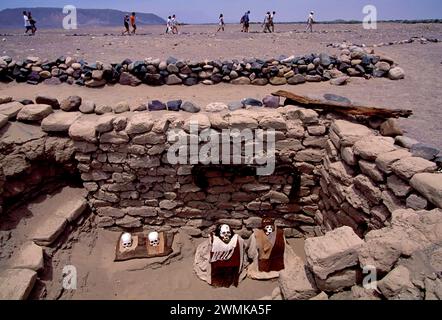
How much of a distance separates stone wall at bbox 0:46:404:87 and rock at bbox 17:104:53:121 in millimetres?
2902

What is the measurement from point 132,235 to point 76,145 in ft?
6.52

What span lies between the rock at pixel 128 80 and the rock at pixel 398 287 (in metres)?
7.43

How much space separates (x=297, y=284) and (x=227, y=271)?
7.10 ft

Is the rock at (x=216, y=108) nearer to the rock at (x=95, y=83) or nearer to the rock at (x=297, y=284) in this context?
the rock at (x=297, y=284)

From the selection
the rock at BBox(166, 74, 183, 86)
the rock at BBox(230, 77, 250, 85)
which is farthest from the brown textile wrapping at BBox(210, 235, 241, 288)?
the rock at BBox(166, 74, 183, 86)

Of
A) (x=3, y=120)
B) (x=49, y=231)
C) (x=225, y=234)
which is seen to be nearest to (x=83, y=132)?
(x=3, y=120)

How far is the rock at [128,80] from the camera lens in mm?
8156

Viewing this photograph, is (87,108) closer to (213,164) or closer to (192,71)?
(213,164)

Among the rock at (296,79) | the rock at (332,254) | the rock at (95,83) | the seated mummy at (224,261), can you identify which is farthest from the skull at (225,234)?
the rock at (95,83)

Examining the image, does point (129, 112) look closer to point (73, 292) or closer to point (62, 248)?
point (62, 248)

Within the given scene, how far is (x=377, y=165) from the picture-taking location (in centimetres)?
396

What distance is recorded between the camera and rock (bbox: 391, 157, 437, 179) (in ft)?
11.5

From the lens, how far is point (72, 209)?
17.6ft
